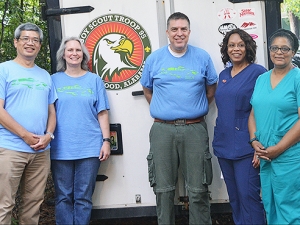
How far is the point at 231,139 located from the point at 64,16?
1.77 metres

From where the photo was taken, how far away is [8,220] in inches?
141

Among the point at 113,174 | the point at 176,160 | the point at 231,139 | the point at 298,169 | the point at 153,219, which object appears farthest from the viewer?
the point at 153,219

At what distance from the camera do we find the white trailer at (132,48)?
385 centimetres

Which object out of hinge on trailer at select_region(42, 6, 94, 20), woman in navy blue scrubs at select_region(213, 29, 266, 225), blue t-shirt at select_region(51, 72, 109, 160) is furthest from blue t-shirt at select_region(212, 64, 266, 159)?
hinge on trailer at select_region(42, 6, 94, 20)

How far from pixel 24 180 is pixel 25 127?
0.47m

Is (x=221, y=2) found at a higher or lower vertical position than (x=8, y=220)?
higher

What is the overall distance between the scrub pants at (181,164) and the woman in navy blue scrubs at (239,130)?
0.15 m

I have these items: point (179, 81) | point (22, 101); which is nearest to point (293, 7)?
point (179, 81)

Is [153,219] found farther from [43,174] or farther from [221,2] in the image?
[221,2]

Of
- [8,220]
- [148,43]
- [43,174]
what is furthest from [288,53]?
[8,220]

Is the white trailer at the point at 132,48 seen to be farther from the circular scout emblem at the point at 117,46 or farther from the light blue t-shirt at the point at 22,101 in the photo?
the light blue t-shirt at the point at 22,101

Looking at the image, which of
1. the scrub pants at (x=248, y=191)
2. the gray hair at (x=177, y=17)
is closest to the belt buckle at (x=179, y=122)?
the scrub pants at (x=248, y=191)

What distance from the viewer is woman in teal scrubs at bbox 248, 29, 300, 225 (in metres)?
3.16

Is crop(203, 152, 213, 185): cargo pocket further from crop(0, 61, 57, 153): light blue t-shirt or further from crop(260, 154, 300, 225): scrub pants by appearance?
crop(0, 61, 57, 153): light blue t-shirt
